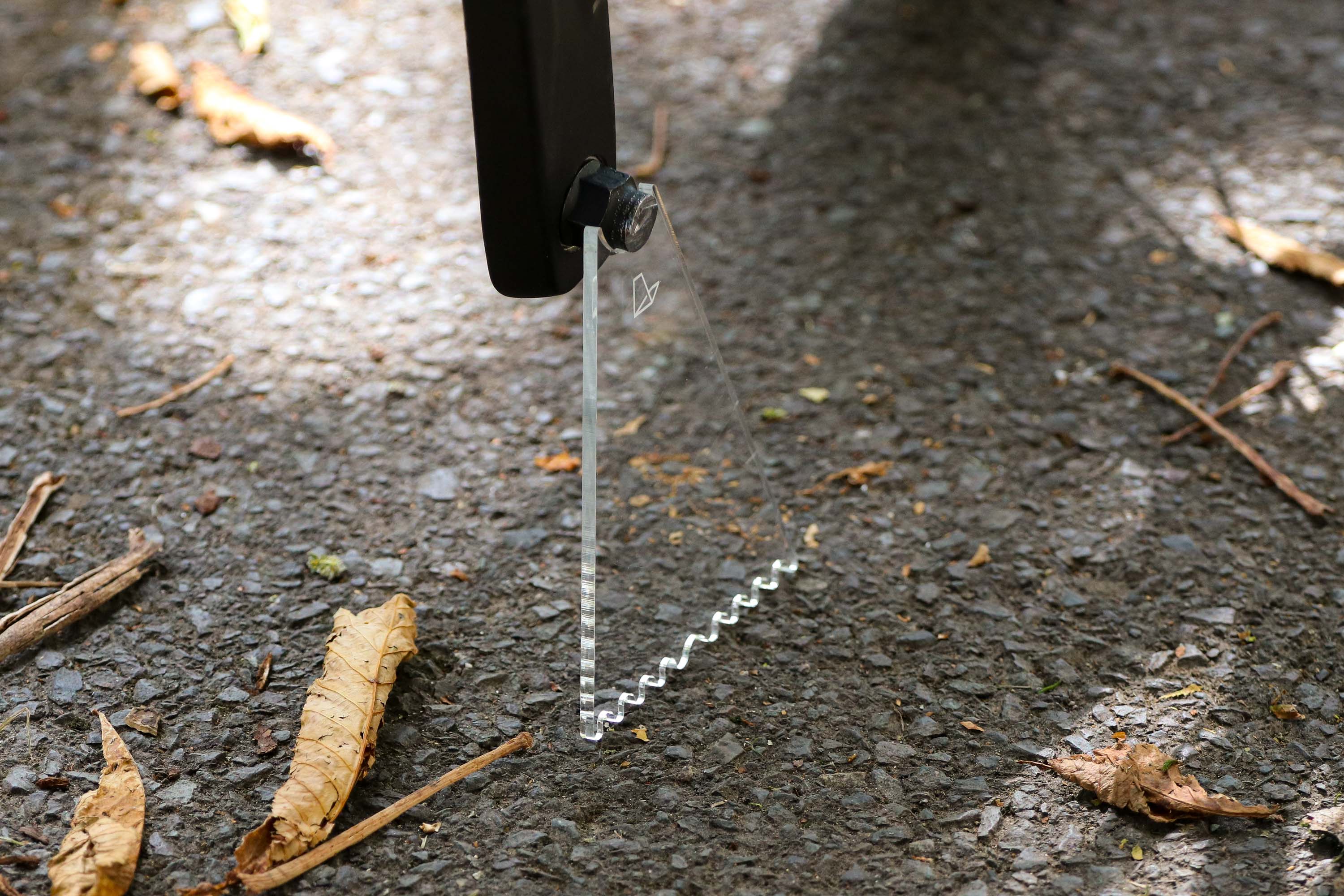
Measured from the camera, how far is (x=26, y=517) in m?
1.53

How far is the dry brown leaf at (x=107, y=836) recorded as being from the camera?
1101 mm

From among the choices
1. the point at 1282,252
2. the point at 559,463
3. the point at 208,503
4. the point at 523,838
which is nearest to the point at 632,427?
the point at 559,463

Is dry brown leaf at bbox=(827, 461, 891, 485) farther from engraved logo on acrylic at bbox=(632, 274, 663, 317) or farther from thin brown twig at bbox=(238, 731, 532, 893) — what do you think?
thin brown twig at bbox=(238, 731, 532, 893)

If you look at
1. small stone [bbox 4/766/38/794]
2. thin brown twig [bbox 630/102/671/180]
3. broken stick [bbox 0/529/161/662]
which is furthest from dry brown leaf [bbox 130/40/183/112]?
small stone [bbox 4/766/38/794]

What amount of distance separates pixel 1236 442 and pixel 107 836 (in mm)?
1571

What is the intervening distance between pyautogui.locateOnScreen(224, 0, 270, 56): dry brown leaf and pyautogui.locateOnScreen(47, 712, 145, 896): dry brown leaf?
5.42 ft

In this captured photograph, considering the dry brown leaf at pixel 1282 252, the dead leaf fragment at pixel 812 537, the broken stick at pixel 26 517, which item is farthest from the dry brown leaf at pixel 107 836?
the dry brown leaf at pixel 1282 252

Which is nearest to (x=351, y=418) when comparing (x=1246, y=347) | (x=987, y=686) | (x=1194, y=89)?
(x=987, y=686)

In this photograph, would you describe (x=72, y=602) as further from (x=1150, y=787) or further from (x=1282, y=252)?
(x=1282, y=252)

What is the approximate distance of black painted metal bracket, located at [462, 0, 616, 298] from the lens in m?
1.08

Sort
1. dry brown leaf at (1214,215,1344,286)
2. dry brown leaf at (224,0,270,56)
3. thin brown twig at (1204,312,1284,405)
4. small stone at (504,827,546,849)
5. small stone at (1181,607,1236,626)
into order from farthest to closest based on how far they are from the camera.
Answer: dry brown leaf at (224,0,270,56)
dry brown leaf at (1214,215,1344,286)
thin brown twig at (1204,312,1284,405)
small stone at (1181,607,1236,626)
small stone at (504,827,546,849)

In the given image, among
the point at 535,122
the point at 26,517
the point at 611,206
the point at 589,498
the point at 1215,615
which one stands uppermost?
the point at 535,122

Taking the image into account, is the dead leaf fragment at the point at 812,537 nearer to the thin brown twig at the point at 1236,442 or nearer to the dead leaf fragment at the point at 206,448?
the thin brown twig at the point at 1236,442

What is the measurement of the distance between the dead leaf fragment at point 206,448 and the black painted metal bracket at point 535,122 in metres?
0.67
